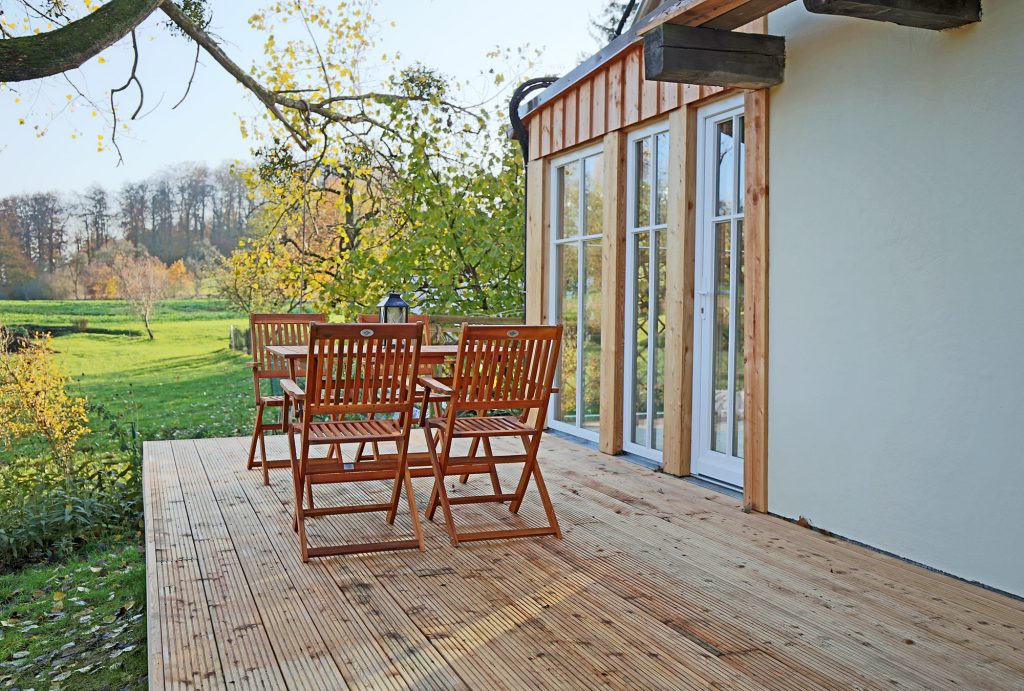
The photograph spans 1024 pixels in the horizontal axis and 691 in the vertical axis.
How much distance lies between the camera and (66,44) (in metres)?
5.96

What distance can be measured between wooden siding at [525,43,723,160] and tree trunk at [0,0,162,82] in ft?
9.95

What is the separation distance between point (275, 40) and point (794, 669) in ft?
33.7

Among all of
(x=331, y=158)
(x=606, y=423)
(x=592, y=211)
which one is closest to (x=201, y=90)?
(x=331, y=158)

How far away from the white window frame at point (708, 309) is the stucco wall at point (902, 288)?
52 centimetres

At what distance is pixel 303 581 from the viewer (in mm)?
3541

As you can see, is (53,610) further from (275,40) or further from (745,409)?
(275,40)

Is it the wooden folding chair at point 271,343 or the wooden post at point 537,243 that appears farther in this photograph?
the wooden post at point 537,243

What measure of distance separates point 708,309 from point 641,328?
31.0 inches

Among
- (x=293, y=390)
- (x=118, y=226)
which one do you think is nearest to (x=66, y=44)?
(x=293, y=390)

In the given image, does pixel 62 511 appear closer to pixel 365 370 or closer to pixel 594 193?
pixel 365 370

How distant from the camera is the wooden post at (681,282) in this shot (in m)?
5.36

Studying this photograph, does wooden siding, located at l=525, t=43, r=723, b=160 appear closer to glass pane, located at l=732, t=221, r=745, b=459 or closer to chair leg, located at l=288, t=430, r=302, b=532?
glass pane, located at l=732, t=221, r=745, b=459

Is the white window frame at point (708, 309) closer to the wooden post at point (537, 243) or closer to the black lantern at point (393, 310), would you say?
the black lantern at point (393, 310)

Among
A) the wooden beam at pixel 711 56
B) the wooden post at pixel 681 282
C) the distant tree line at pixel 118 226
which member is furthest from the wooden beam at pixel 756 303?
the distant tree line at pixel 118 226
